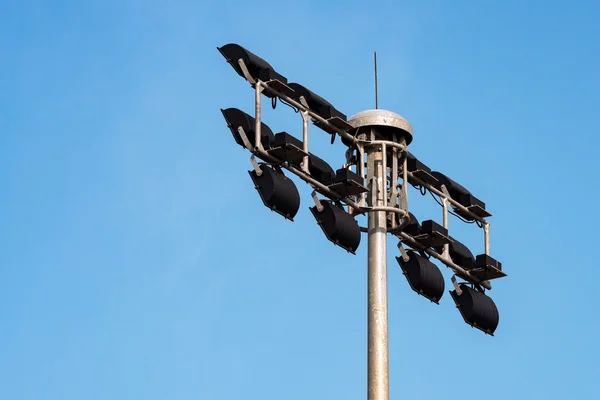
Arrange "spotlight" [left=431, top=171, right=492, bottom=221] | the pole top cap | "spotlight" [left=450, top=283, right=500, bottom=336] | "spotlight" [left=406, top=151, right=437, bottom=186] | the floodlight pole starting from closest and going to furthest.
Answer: the floodlight pole, the pole top cap, "spotlight" [left=406, top=151, right=437, bottom=186], "spotlight" [left=450, top=283, right=500, bottom=336], "spotlight" [left=431, top=171, right=492, bottom=221]

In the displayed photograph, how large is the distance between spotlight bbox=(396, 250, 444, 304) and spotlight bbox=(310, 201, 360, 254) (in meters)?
1.62

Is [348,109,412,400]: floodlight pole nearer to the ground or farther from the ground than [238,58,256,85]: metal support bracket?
nearer to the ground

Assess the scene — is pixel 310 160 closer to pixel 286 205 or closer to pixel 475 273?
pixel 286 205

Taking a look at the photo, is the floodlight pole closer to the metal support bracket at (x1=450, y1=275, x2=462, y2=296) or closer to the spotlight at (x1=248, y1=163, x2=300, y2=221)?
the spotlight at (x1=248, y1=163, x2=300, y2=221)

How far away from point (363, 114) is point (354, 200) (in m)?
1.27

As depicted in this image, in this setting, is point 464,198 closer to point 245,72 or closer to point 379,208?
point 379,208

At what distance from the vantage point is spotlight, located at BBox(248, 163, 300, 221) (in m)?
18.7

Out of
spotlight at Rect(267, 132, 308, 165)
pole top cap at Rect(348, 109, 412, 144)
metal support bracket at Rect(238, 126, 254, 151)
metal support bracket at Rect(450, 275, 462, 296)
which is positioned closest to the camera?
spotlight at Rect(267, 132, 308, 165)

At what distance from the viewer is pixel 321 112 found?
20031mm

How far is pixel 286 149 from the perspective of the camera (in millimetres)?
18938

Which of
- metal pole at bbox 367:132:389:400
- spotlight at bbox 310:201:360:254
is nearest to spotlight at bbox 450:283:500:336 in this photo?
metal pole at bbox 367:132:389:400

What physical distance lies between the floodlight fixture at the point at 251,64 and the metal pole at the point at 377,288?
1.82 meters

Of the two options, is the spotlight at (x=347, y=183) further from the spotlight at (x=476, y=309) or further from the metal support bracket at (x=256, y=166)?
the spotlight at (x=476, y=309)

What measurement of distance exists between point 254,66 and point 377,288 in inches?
129
